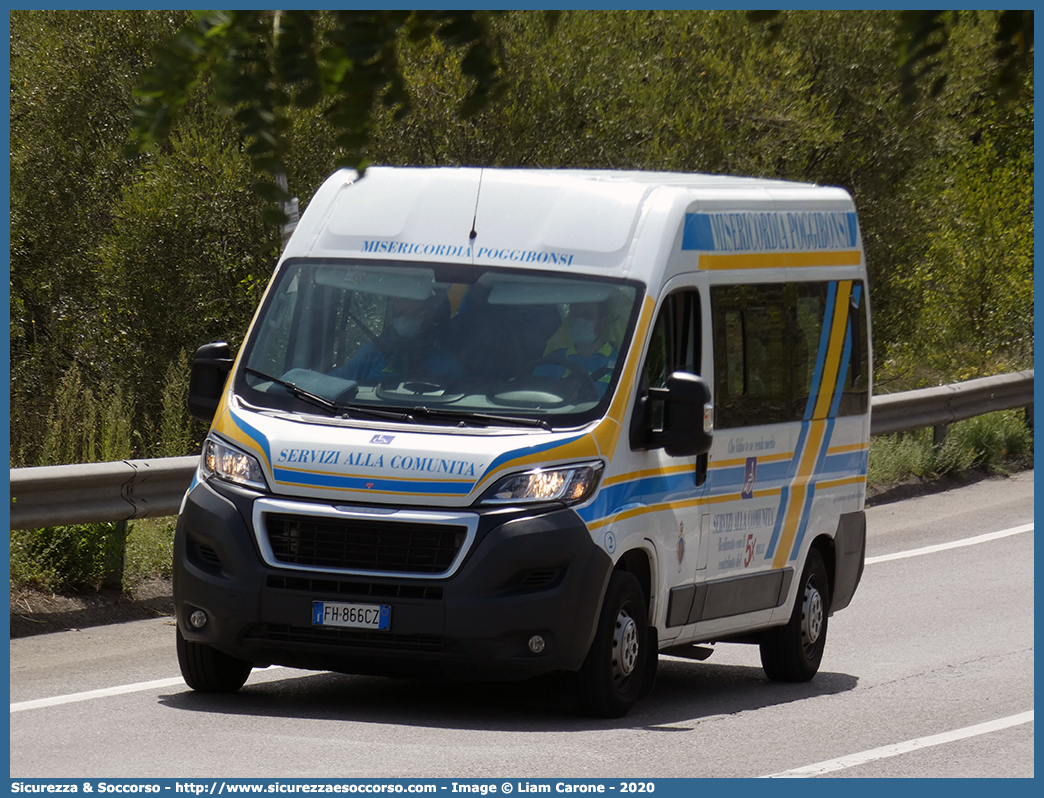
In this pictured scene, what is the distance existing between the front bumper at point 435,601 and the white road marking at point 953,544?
651 cm

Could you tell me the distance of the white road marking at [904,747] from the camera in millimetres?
7309

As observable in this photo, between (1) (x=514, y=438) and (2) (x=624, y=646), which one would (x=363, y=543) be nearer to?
(1) (x=514, y=438)

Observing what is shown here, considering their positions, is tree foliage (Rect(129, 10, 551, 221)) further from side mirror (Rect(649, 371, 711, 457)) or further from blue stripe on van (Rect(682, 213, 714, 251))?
blue stripe on van (Rect(682, 213, 714, 251))

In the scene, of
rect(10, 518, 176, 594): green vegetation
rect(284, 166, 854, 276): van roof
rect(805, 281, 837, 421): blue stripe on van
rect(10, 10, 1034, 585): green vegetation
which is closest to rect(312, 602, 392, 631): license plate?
rect(284, 166, 854, 276): van roof

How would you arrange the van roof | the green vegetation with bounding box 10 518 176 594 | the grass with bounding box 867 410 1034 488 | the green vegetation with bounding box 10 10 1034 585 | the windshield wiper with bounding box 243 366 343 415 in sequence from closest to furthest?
the windshield wiper with bounding box 243 366 343 415
the van roof
the green vegetation with bounding box 10 518 176 594
the green vegetation with bounding box 10 10 1034 585
the grass with bounding box 867 410 1034 488

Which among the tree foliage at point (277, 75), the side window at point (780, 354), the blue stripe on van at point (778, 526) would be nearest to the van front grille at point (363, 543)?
the side window at point (780, 354)

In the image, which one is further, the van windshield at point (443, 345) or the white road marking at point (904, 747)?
the van windshield at point (443, 345)

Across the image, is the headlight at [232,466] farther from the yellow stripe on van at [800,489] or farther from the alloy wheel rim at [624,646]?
the yellow stripe on van at [800,489]

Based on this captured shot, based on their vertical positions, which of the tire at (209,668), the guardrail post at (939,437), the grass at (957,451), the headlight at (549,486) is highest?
the headlight at (549,486)

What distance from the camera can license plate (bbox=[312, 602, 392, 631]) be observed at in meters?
7.75

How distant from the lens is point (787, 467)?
9.77 metres

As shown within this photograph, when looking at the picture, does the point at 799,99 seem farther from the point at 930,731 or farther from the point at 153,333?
the point at 930,731

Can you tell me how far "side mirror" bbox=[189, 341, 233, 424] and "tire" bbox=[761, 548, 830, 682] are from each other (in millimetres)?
3283
